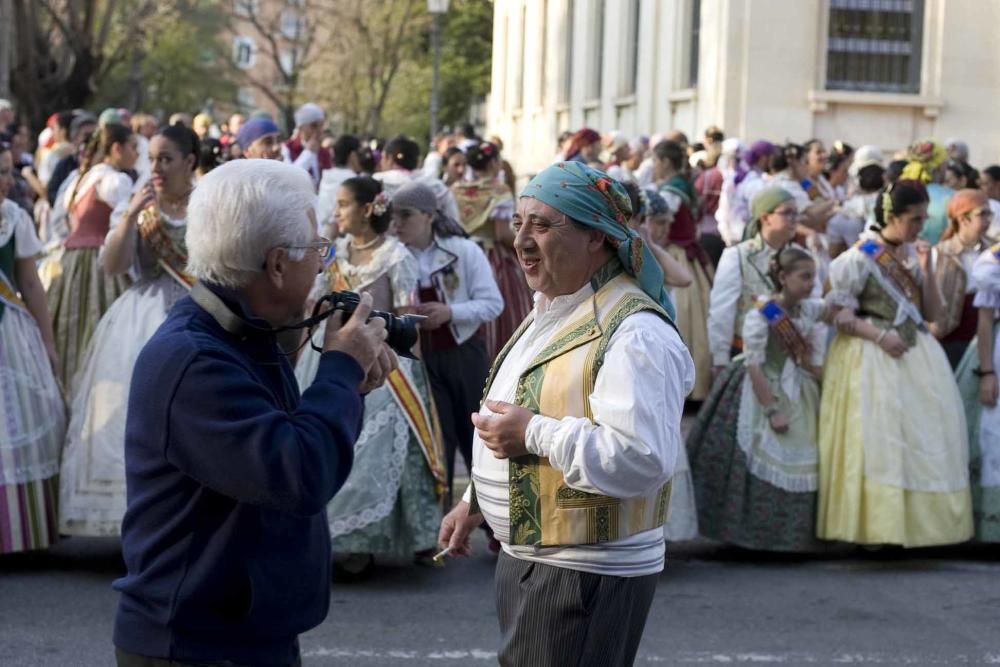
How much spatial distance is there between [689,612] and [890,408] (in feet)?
5.40

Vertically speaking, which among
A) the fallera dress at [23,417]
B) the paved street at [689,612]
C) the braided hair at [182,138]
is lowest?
the paved street at [689,612]

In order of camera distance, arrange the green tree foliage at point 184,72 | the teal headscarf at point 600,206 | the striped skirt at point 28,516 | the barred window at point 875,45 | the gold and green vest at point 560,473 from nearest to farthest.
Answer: the gold and green vest at point 560,473, the teal headscarf at point 600,206, the striped skirt at point 28,516, the barred window at point 875,45, the green tree foliage at point 184,72

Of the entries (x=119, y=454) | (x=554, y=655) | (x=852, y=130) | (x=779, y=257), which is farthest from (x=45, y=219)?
(x=852, y=130)

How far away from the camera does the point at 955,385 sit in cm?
805

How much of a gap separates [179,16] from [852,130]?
27360 mm

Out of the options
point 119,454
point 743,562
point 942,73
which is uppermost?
point 942,73

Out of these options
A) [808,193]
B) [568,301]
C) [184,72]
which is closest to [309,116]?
[808,193]

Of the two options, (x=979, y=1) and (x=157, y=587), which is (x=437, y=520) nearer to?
(x=157, y=587)

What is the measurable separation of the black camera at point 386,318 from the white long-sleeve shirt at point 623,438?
0.43 meters

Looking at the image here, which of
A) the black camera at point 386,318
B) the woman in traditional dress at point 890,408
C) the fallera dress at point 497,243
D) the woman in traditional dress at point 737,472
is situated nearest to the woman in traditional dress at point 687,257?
the fallera dress at point 497,243

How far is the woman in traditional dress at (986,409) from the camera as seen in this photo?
8.12m

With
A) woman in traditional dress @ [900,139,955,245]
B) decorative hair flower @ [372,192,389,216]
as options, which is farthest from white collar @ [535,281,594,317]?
woman in traditional dress @ [900,139,955,245]

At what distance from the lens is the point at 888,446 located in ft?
25.6

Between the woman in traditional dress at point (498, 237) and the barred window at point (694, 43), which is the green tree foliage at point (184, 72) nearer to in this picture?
the barred window at point (694, 43)
